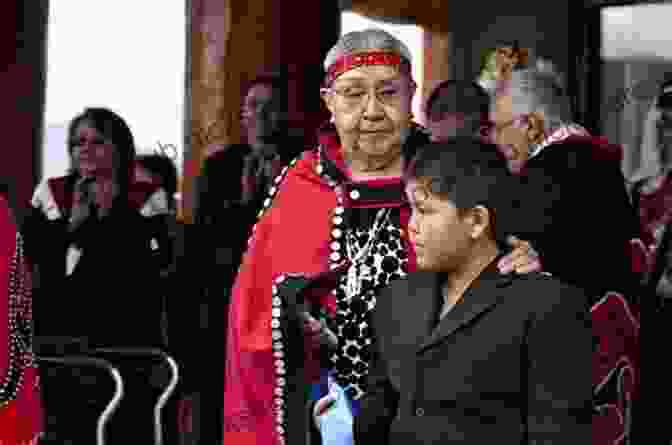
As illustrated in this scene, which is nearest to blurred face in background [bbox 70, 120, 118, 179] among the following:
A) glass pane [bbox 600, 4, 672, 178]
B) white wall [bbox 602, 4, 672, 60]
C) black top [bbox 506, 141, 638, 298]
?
black top [bbox 506, 141, 638, 298]

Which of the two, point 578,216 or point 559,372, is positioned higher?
point 578,216

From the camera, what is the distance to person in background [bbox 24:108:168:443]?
619cm

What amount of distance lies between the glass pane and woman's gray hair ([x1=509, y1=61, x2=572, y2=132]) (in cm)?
339

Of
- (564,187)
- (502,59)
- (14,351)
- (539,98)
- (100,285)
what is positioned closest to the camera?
(14,351)

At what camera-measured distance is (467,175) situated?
3.88 metres

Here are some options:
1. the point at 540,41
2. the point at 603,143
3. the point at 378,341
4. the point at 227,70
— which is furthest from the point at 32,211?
the point at 540,41

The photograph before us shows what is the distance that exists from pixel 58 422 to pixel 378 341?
2380 mm

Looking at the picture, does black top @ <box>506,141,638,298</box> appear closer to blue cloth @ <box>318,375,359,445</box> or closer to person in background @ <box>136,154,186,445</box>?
blue cloth @ <box>318,375,359,445</box>

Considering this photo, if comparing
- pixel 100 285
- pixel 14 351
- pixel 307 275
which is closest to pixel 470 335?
pixel 307 275

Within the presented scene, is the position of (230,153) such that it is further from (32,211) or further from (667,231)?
(667,231)

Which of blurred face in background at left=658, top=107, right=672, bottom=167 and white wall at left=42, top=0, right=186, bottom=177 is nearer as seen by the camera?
blurred face in background at left=658, top=107, right=672, bottom=167

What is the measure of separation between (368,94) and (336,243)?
39 cm

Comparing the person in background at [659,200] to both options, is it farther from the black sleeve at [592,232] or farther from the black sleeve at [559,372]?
the black sleeve at [559,372]

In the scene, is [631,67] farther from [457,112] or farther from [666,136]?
[457,112]
